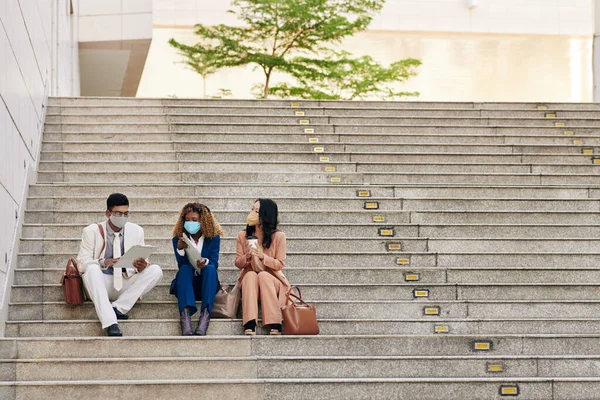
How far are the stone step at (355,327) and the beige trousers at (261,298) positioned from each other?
188 millimetres

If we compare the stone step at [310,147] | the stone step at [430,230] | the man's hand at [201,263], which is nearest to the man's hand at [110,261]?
the man's hand at [201,263]

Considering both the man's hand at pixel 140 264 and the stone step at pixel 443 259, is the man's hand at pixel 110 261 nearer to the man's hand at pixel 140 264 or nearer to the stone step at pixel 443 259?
the man's hand at pixel 140 264

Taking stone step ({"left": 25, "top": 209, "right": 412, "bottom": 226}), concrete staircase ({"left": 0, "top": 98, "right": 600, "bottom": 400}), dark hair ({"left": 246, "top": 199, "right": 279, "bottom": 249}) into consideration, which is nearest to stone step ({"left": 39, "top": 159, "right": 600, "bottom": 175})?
concrete staircase ({"left": 0, "top": 98, "right": 600, "bottom": 400})

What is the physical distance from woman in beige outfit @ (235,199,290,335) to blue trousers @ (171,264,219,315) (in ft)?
0.83

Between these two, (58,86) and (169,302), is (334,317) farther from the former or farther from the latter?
(58,86)

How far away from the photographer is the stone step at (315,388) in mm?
7121

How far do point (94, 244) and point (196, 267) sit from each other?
87cm

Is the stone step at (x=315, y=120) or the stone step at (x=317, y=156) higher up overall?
the stone step at (x=315, y=120)

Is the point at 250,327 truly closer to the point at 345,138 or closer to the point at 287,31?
the point at 345,138

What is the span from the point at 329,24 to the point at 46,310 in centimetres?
1420

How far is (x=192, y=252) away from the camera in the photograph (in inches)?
321

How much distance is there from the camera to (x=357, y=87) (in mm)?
24859

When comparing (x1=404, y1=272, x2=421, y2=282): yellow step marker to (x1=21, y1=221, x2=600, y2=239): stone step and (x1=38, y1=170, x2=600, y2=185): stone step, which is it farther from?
(x1=38, y1=170, x2=600, y2=185): stone step

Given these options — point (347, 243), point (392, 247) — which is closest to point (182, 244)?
point (347, 243)
